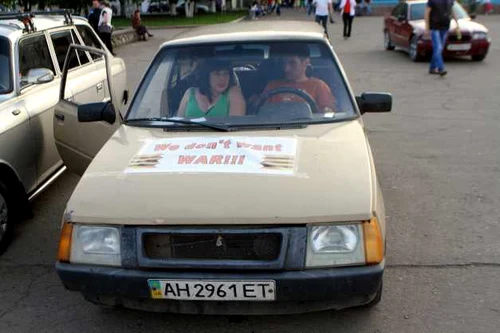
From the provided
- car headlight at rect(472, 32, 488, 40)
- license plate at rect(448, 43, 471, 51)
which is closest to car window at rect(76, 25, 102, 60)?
license plate at rect(448, 43, 471, 51)

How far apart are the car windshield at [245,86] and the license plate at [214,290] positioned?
1344 mm

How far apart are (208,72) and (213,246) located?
1.78 metres

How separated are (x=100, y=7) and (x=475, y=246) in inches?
589

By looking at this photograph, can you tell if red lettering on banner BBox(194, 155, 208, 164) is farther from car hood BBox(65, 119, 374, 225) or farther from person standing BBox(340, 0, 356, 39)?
person standing BBox(340, 0, 356, 39)

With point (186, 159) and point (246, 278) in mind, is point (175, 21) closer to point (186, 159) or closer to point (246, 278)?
point (186, 159)

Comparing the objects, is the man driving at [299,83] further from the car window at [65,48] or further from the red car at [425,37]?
the red car at [425,37]

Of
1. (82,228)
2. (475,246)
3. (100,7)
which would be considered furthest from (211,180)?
(100,7)

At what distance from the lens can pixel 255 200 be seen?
2.93 metres

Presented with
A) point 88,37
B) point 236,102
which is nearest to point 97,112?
point 236,102

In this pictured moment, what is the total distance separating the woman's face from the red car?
1100 cm

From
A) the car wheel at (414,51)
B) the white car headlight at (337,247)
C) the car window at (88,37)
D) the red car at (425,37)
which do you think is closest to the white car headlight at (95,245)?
the white car headlight at (337,247)

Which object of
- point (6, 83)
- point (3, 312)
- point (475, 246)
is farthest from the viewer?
point (6, 83)

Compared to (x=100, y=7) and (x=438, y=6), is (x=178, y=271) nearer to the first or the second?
(x=438, y=6)

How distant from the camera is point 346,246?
2926 millimetres
